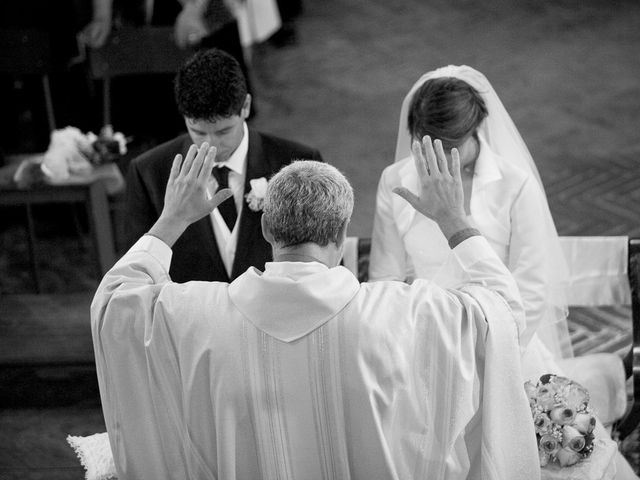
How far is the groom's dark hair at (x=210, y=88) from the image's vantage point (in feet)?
11.9

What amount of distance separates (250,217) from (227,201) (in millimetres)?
115

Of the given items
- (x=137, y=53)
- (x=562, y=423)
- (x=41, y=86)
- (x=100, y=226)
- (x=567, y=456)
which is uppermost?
(x=137, y=53)

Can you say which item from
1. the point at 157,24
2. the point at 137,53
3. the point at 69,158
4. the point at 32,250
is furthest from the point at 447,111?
the point at 157,24

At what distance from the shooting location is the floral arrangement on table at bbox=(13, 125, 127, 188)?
541 centimetres

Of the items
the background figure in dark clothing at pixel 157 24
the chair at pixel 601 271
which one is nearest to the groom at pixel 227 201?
the chair at pixel 601 271

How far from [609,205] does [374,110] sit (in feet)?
6.96

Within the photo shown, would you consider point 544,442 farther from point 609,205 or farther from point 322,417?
point 609,205

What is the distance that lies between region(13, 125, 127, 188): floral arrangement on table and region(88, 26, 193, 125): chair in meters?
1.02

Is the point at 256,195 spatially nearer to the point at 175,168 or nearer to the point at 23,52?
the point at 175,168

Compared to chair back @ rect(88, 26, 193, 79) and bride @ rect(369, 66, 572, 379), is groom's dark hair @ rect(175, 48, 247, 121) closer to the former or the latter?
bride @ rect(369, 66, 572, 379)

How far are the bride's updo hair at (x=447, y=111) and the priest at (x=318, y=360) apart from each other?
0.71m

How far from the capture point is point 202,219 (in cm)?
383

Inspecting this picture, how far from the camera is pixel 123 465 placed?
295 cm

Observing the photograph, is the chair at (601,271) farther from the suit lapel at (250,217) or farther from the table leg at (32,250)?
the table leg at (32,250)
